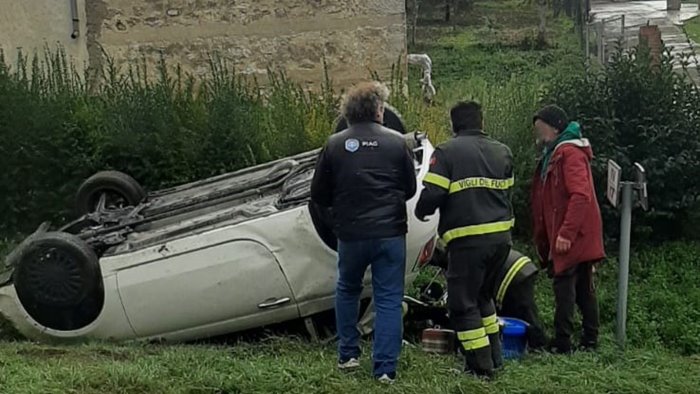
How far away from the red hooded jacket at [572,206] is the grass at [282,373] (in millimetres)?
681

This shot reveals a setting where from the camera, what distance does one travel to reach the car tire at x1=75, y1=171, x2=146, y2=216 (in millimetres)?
9195

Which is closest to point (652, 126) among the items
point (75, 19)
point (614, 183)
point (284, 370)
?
point (614, 183)

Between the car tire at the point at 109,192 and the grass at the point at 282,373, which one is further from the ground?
the car tire at the point at 109,192

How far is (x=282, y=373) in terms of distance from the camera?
590 cm

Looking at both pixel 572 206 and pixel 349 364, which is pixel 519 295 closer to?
pixel 572 206

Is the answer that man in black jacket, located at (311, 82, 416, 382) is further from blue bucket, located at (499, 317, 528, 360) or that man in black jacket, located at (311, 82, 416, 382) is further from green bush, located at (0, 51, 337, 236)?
green bush, located at (0, 51, 337, 236)

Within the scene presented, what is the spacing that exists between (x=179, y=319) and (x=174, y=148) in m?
3.76

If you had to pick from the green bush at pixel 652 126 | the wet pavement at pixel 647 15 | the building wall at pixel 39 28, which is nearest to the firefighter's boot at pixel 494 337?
the green bush at pixel 652 126

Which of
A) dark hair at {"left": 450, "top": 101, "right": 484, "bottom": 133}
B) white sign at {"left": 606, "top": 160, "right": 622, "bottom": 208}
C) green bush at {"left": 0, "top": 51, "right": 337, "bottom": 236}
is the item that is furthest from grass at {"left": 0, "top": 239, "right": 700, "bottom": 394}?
green bush at {"left": 0, "top": 51, "right": 337, "bottom": 236}

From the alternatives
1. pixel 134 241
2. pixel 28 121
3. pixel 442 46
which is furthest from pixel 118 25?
pixel 442 46

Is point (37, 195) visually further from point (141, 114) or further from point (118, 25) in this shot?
point (118, 25)

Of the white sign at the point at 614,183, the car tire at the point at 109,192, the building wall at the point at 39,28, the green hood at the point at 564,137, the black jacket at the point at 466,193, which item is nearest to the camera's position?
the black jacket at the point at 466,193

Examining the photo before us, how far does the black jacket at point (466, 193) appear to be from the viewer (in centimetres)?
607

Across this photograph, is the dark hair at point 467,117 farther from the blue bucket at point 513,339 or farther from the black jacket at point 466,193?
the blue bucket at point 513,339
